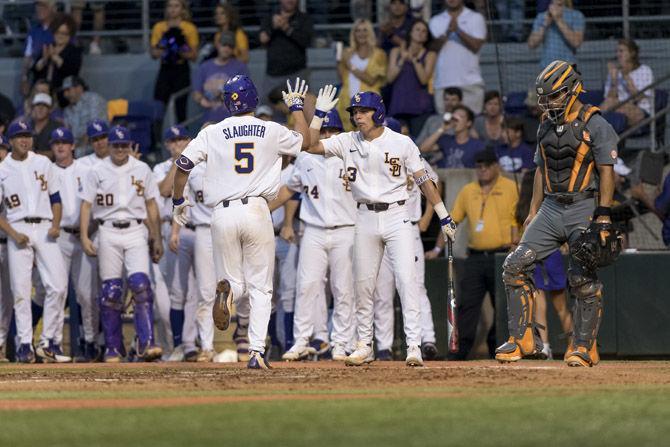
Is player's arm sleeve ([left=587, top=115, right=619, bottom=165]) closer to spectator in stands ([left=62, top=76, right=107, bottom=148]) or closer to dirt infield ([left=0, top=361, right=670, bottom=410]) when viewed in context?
dirt infield ([left=0, top=361, right=670, bottom=410])

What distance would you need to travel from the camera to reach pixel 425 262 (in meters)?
16.0

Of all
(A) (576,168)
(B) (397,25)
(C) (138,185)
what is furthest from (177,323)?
(A) (576,168)

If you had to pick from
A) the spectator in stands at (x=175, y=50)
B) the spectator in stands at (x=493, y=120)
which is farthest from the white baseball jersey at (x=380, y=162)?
the spectator in stands at (x=175, y=50)

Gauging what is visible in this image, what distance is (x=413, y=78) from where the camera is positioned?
17766 millimetres

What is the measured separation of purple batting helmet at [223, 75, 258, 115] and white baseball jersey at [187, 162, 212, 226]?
3647 mm

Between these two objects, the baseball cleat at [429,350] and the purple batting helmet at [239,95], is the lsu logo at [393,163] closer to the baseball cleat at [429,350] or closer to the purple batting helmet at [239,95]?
the purple batting helmet at [239,95]

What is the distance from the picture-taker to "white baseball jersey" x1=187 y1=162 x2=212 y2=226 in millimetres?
14891

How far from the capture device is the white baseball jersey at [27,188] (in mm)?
15117

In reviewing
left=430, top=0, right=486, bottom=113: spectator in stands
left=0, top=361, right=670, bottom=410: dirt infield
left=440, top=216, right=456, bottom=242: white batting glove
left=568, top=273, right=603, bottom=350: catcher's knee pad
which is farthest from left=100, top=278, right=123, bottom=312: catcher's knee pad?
left=568, top=273, right=603, bottom=350: catcher's knee pad

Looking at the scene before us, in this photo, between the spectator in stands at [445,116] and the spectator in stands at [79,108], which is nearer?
the spectator in stands at [445,116]

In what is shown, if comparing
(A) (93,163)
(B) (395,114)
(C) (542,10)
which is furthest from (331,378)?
(C) (542,10)

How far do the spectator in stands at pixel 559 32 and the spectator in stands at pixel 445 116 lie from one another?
4.23ft

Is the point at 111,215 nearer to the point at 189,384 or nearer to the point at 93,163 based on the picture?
the point at 93,163

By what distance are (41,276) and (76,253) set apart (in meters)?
0.60
